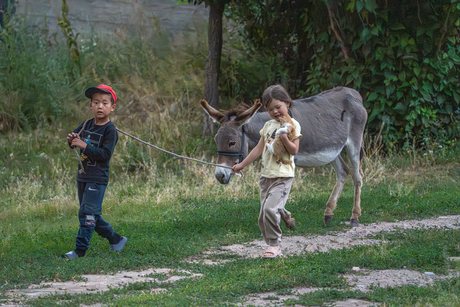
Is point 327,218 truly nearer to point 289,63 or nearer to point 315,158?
point 315,158

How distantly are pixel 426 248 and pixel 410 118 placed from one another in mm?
5885

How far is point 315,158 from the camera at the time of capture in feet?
23.6

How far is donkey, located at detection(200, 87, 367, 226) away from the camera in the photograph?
6.50 metres

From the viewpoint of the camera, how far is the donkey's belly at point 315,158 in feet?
23.2

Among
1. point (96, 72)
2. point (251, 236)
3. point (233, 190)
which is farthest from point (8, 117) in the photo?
point (251, 236)

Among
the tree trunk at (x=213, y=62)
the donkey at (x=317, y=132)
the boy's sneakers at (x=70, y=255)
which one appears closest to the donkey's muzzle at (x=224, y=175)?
the donkey at (x=317, y=132)

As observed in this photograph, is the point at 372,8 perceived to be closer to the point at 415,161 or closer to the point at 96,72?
the point at 415,161

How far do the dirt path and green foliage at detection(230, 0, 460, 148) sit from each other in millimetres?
4871

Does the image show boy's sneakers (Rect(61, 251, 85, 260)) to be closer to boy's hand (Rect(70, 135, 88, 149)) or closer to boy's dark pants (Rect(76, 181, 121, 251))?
boy's dark pants (Rect(76, 181, 121, 251))

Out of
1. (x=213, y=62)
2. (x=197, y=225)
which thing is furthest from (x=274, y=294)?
(x=213, y=62)

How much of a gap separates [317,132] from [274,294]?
11.0ft

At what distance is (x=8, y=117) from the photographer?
13.4 m

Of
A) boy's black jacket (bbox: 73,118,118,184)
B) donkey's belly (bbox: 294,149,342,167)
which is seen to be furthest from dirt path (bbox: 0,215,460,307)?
boy's black jacket (bbox: 73,118,118,184)

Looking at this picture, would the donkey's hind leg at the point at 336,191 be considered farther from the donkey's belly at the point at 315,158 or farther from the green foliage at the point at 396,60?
the green foliage at the point at 396,60
